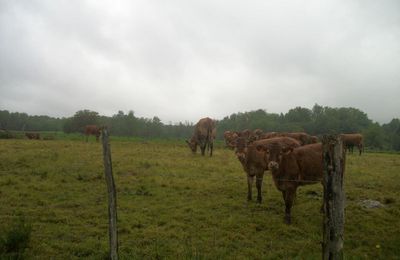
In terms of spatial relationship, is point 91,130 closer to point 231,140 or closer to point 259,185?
point 231,140

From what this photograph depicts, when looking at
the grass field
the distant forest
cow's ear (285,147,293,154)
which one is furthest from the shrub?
the distant forest

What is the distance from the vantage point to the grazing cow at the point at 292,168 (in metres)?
8.70

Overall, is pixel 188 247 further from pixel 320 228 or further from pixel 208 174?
pixel 208 174

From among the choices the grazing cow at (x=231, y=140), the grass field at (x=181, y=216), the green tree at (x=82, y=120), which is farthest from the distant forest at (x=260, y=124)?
the grass field at (x=181, y=216)

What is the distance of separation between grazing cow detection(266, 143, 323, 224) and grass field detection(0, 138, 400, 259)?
806 millimetres

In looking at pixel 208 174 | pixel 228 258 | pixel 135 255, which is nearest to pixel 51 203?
pixel 135 255

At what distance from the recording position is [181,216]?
8.93 m

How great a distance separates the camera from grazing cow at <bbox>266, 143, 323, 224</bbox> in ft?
28.6

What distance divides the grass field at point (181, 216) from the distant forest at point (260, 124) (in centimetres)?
3291

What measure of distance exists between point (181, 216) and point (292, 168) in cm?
323

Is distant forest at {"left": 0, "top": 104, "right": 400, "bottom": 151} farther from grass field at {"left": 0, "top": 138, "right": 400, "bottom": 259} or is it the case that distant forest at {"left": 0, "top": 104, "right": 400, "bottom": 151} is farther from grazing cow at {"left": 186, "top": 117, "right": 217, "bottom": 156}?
grass field at {"left": 0, "top": 138, "right": 400, "bottom": 259}

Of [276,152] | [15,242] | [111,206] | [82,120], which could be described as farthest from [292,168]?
[82,120]

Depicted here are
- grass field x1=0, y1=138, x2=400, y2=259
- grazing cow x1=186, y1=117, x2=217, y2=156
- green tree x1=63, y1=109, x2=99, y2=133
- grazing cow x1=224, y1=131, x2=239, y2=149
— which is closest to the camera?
grass field x1=0, y1=138, x2=400, y2=259

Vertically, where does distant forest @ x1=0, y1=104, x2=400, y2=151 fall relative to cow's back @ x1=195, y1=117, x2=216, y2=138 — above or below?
above
